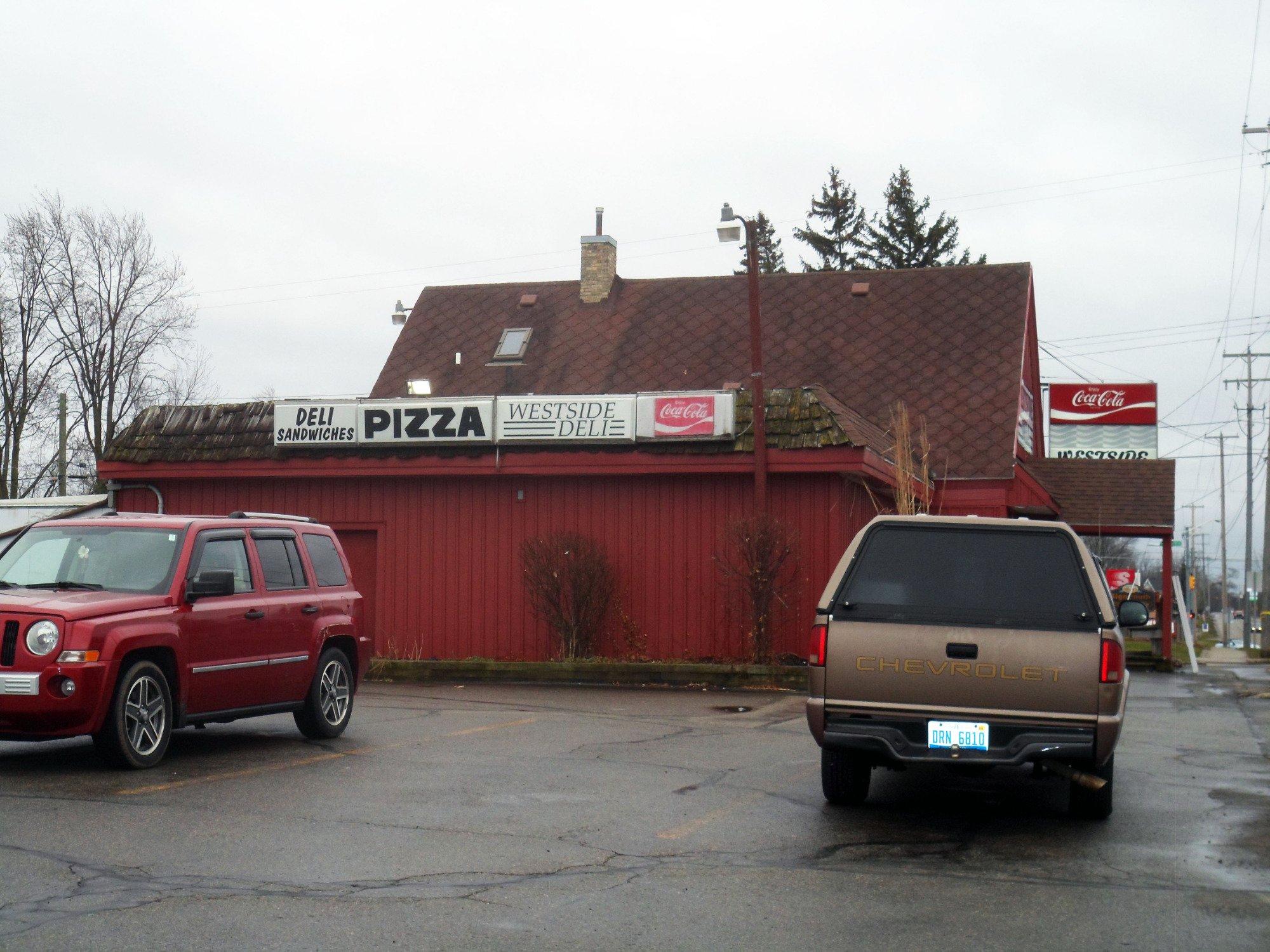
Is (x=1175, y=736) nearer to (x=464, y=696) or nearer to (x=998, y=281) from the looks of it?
(x=464, y=696)

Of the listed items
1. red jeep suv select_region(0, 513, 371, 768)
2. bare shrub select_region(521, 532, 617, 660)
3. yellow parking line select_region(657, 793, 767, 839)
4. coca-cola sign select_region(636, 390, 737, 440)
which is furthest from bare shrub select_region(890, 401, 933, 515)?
yellow parking line select_region(657, 793, 767, 839)

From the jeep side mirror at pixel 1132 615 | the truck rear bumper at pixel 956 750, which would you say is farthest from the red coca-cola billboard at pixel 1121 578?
the truck rear bumper at pixel 956 750

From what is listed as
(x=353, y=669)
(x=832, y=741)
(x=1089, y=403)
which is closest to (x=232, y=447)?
(x=353, y=669)

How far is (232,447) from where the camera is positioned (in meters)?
21.4

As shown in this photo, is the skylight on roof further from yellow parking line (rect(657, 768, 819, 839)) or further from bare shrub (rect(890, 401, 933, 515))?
yellow parking line (rect(657, 768, 819, 839))

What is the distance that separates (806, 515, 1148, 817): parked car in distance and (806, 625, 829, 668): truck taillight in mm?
10

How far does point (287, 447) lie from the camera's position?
68.9ft

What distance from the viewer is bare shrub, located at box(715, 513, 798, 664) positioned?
18.9m

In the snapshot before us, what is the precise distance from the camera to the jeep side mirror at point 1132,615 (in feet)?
30.2

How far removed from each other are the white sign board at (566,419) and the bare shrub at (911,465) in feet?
13.1

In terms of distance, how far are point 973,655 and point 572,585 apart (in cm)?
1231

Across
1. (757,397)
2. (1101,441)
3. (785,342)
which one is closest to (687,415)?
(757,397)

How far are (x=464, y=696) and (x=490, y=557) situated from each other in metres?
4.67

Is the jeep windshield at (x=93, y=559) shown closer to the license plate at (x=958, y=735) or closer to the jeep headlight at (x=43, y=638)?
the jeep headlight at (x=43, y=638)
